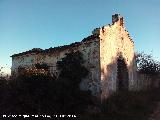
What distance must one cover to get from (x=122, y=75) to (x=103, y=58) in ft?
19.3

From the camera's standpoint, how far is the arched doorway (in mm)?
24953

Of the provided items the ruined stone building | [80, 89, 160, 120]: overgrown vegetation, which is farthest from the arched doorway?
[80, 89, 160, 120]: overgrown vegetation

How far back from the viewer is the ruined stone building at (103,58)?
19938 mm

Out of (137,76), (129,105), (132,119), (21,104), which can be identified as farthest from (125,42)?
(21,104)

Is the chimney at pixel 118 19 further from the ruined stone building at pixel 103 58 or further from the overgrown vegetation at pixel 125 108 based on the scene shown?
the overgrown vegetation at pixel 125 108

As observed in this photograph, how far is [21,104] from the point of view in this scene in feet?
50.0

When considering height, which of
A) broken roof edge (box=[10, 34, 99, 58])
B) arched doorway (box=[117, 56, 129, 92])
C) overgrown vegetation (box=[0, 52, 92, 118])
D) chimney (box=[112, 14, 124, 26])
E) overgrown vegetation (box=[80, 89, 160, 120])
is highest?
chimney (box=[112, 14, 124, 26])

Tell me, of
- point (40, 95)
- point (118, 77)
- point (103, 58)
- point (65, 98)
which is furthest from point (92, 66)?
point (118, 77)

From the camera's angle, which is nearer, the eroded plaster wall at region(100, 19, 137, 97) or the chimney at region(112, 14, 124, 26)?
the eroded plaster wall at region(100, 19, 137, 97)

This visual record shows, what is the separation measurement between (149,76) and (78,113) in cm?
1737

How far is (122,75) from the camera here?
84.3ft

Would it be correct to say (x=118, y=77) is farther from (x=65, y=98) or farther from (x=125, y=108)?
(x=65, y=98)

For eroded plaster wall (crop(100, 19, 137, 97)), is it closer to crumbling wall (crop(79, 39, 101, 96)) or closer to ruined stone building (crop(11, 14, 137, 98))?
ruined stone building (crop(11, 14, 137, 98))

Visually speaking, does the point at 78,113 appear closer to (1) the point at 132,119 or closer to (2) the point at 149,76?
(1) the point at 132,119
